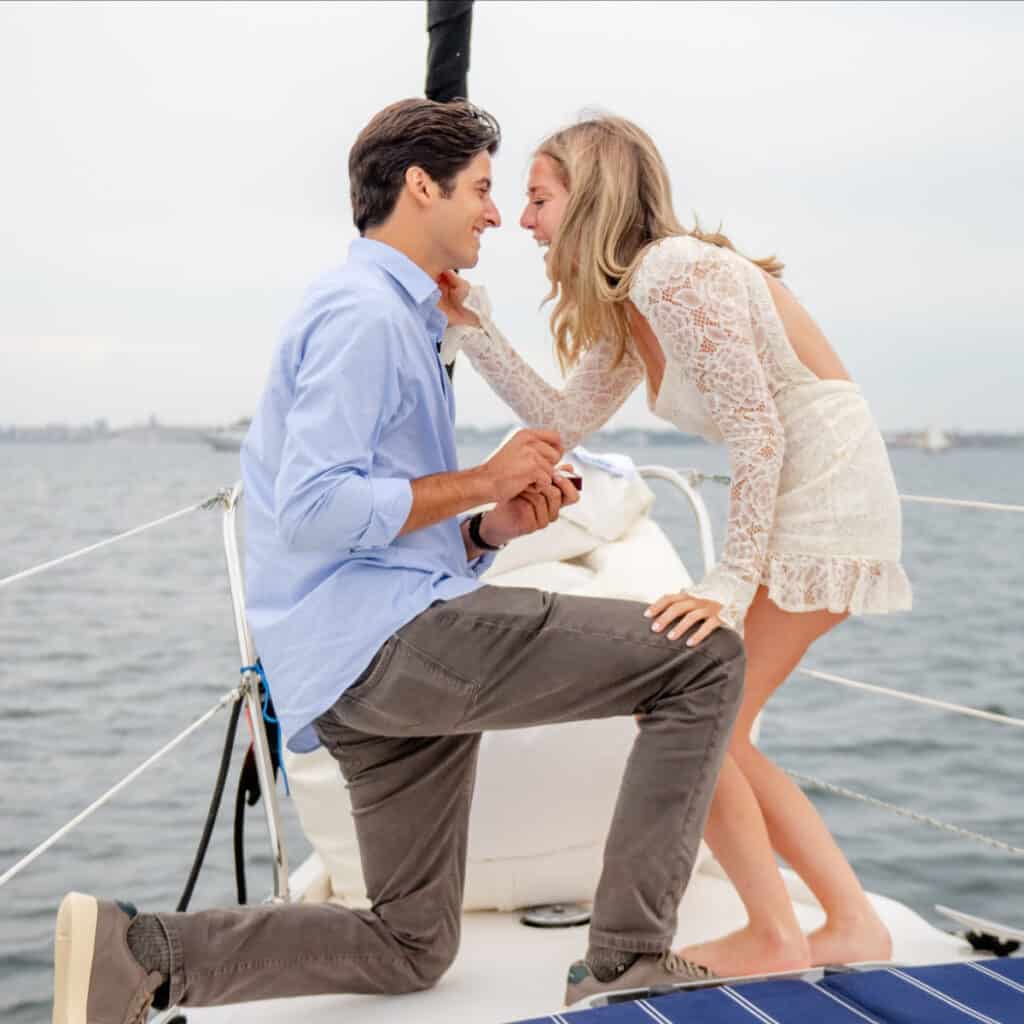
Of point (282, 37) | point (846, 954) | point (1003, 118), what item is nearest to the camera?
point (846, 954)

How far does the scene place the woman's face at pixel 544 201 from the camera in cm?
211

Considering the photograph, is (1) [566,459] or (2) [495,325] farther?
(1) [566,459]

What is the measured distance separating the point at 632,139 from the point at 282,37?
21679 mm

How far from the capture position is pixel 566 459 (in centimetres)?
276

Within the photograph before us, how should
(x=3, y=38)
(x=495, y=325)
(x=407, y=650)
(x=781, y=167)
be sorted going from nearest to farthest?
(x=407, y=650) → (x=495, y=325) → (x=781, y=167) → (x=3, y=38)

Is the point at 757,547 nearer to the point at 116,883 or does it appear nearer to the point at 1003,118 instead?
the point at 116,883

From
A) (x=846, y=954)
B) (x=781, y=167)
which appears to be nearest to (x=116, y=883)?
(x=846, y=954)

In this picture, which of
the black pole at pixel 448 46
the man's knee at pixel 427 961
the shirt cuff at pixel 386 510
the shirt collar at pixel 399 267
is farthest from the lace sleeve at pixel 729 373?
the black pole at pixel 448 46

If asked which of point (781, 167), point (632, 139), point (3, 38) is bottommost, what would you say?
point (632, 139)

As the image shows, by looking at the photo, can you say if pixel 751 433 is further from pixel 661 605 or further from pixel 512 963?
pixel 512 963

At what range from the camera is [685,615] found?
1.84m

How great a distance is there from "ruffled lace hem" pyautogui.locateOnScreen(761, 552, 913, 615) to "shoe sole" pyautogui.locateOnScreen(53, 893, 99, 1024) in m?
1.03

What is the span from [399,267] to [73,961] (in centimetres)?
95

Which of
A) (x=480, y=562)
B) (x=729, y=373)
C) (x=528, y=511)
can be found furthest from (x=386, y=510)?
(x=729, y=373)
